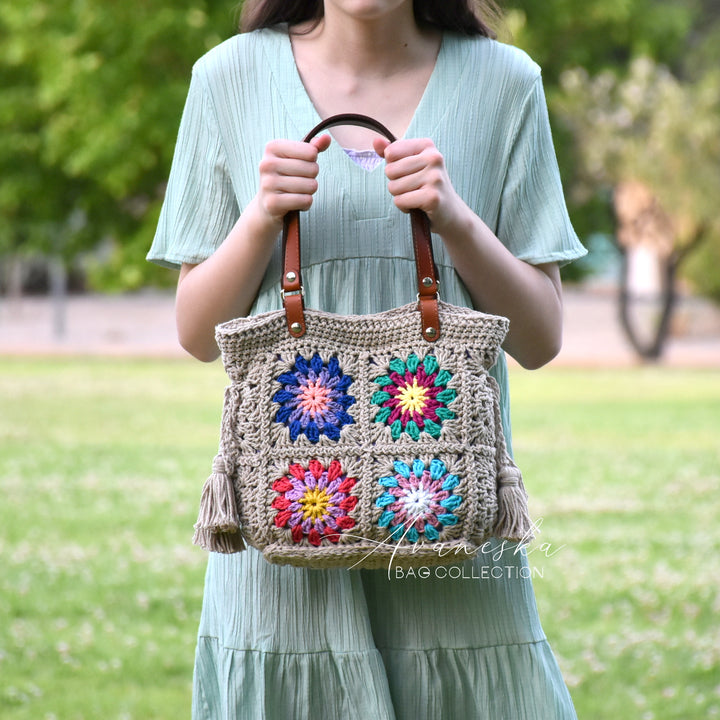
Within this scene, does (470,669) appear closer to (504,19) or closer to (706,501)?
(504,19)

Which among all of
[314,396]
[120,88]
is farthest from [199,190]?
[120,88]

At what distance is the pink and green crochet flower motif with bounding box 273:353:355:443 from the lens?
5.44 ft

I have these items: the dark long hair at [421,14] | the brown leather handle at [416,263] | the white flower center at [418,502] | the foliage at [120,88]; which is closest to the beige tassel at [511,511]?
the white flower center at [418,502]

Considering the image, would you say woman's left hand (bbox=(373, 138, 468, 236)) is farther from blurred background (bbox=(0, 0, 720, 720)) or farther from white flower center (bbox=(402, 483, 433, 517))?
blurred background (bbox=(0, 0, 720, 720))

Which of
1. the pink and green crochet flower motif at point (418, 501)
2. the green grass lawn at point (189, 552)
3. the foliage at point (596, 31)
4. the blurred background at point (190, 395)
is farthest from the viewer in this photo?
the foliage at point (596, 31)

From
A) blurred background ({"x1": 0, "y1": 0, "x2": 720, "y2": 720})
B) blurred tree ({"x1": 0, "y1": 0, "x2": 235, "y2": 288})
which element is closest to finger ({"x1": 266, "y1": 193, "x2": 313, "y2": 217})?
blurred background ({"x1": 0, "y1": 0, "x2": 720, "y2": 720})

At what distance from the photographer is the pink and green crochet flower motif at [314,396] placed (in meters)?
1.66

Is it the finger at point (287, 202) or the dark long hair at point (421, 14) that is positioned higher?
the dark long hair at point (421, 14)

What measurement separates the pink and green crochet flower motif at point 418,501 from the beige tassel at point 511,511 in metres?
0.09

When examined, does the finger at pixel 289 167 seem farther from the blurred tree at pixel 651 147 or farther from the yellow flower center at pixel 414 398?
the blurred tree at pixel 651 147

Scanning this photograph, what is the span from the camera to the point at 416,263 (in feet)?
5.58

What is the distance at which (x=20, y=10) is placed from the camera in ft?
53.0

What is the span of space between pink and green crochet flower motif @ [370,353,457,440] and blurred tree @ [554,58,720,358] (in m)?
16.1

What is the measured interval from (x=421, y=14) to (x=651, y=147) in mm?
15868
